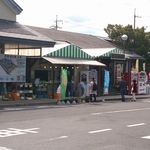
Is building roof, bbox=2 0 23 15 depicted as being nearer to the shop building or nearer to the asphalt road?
the shop building

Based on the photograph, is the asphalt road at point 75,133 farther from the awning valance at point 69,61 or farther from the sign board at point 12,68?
the awning valance at point 69,61

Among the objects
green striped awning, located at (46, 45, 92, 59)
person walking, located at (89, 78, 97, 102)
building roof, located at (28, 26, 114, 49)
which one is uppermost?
building roof, located at (28, 26, 114, 49)

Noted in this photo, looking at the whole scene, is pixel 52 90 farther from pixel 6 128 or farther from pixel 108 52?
pixel 6 128

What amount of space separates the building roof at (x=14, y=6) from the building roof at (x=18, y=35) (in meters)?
0.80

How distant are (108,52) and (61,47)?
6049 millimetres

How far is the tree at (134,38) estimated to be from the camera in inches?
1997

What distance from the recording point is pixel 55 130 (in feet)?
47.9

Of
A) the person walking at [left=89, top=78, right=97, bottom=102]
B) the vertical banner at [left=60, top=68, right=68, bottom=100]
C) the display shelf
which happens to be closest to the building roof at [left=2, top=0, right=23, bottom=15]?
the display shelf

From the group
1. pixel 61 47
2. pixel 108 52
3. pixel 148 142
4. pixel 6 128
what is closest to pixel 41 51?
pixel 61 47

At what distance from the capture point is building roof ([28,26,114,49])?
4066cm

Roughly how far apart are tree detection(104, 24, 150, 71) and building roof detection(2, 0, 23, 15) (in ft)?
65.7

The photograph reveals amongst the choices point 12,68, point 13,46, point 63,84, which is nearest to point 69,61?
point 63,84

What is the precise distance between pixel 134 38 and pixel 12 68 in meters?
25.1

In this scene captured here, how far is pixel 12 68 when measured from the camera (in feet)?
95.5
